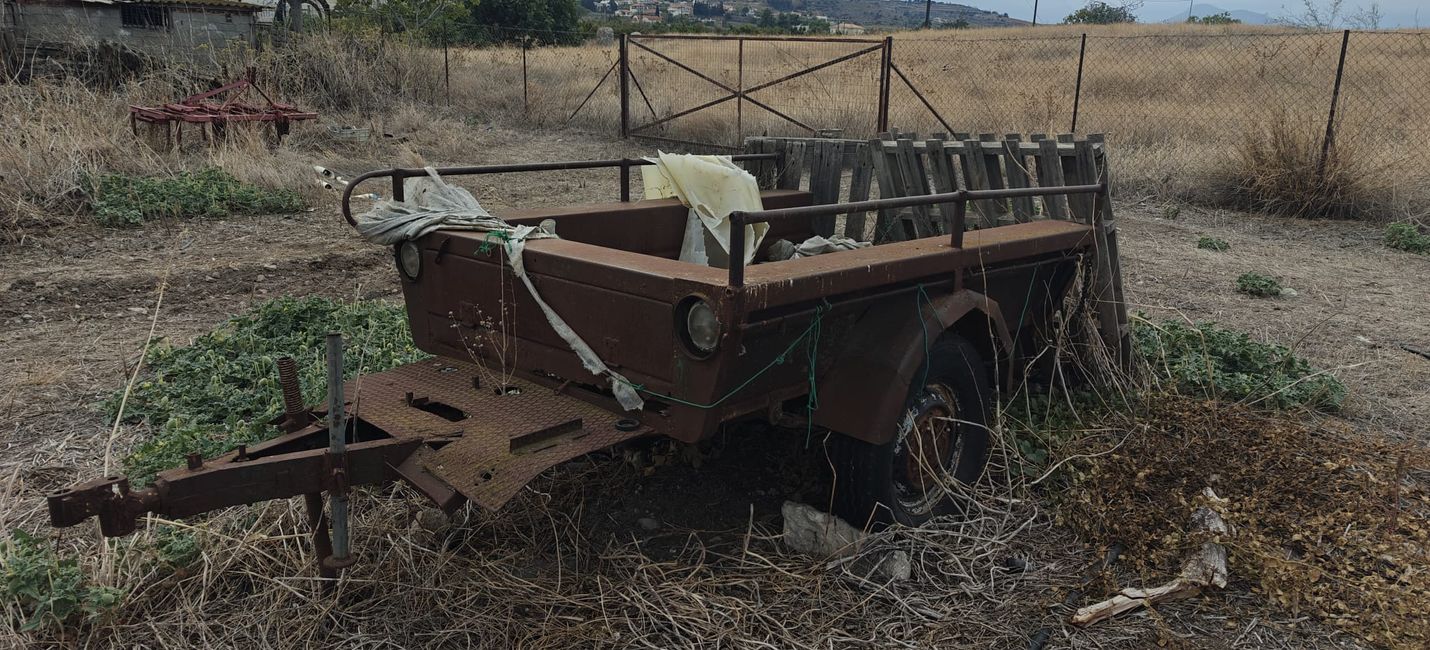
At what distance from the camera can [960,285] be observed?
3520mm

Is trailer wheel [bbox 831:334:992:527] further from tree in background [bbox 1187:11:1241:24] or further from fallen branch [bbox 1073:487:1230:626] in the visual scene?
tree in background [bbox 1187:11:1241:24]

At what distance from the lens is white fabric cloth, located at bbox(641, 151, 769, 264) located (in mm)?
4582

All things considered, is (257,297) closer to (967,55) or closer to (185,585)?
(185,585)

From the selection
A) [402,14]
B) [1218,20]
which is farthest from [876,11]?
[402,14]

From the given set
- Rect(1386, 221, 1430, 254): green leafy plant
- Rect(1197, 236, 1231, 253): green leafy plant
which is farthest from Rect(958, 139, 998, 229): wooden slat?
Rect(1386, 221, 1430, 254): green leafy plant

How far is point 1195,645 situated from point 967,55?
73.3 ft

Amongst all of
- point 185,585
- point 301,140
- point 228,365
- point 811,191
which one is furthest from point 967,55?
point 185,585

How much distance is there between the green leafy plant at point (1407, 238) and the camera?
907 cm

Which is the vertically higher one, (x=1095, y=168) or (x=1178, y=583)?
(x=1095, y=168)

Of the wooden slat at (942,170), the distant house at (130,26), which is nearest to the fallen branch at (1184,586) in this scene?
the wooden slat at (942,170)

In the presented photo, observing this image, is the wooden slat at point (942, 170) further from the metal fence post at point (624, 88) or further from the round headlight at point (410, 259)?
the metal fence post at point (624, 88)

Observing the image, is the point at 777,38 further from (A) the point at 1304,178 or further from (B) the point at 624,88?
(A) the point at 1304,178

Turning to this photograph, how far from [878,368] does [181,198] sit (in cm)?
811

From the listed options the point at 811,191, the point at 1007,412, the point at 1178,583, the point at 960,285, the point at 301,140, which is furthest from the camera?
the point at 301,140
